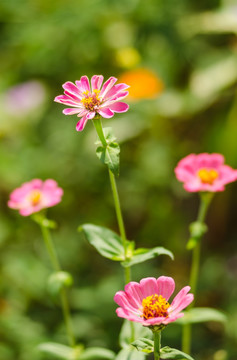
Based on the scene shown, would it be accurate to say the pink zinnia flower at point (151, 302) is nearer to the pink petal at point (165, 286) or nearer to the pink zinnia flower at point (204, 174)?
the pink petal at point (165, 286)

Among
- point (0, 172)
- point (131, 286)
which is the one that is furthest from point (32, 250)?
point (131, 286)

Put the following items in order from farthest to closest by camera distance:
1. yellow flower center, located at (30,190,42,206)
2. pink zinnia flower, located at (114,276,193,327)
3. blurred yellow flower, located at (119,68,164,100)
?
blurred yellow flower, located at (119,68,164,100), yellow flower center, located at (30,190,42,206), pink zinnia flower, located at (114,276,193,327)

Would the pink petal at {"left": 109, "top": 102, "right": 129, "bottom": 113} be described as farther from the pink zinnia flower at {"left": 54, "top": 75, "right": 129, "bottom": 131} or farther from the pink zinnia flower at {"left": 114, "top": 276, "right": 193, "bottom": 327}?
the pink zinnia flower at {"left": 114, "top": 276, "right": 193, "bottom": 327}

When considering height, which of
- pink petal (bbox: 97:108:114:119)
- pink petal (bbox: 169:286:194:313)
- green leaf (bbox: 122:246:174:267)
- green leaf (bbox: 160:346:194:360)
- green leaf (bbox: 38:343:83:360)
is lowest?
green leaf (bbox: 160:346:194:360)

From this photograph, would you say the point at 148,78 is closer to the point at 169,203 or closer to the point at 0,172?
the point at 169,203

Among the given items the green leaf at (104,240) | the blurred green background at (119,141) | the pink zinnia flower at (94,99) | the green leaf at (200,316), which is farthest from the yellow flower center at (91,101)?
the blurred green background at (119,141)

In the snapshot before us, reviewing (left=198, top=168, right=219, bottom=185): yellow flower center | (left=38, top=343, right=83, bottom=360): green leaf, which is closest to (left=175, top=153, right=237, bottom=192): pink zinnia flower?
(left=198, top=168, right=219, bottom=185): yellow flower center
